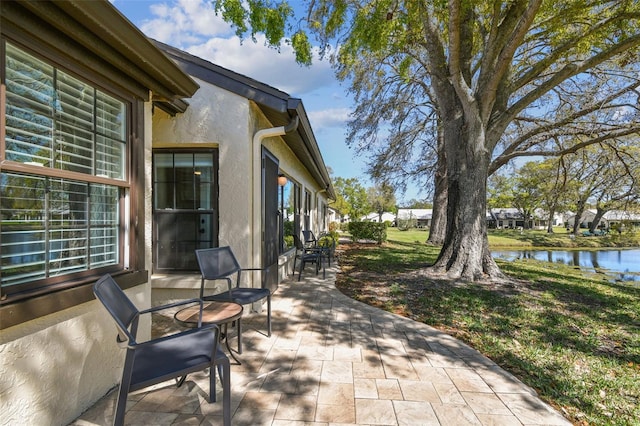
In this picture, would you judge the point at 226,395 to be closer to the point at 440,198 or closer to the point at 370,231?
the point at 370,231

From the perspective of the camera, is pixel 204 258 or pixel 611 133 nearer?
pixel 204 258

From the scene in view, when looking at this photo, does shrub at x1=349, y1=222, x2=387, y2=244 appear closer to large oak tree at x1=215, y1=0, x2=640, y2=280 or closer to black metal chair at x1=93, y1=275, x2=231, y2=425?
large oak tree at x1=215, y1=0, x2=640, y2=280

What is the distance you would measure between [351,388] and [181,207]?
336 cm

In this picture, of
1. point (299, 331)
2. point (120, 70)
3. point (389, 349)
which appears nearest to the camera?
point (120, 70)

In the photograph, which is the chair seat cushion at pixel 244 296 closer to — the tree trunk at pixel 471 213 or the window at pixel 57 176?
the window at pixel 57 176

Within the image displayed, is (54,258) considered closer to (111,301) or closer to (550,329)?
(111,301)

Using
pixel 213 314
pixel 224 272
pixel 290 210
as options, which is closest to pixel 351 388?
pixel 213 314

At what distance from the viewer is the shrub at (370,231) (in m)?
15.8

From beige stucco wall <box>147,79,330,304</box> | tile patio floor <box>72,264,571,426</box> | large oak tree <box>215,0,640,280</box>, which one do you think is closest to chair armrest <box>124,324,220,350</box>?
tile patio floor <box>72,264,571,426</box>

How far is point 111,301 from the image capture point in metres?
1.87

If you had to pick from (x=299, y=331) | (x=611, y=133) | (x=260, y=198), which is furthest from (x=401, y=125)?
(x=299, y=331)

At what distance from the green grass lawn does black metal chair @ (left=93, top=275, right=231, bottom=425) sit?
8.52 ft

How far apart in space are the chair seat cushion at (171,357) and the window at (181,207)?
2.61 m

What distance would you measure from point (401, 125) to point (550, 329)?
1177 centimetres
